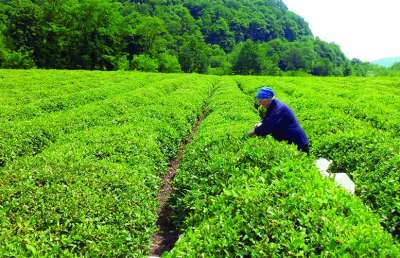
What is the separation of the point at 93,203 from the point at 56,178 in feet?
5.19

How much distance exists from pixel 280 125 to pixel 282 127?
9 centimetres

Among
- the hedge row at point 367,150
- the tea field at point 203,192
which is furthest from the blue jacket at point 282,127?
the hedge row at point 367,150

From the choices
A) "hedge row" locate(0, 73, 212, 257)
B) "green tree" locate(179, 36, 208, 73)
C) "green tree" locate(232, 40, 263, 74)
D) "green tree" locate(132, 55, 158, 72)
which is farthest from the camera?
"green tree" locate(232, 40, 263, 74)

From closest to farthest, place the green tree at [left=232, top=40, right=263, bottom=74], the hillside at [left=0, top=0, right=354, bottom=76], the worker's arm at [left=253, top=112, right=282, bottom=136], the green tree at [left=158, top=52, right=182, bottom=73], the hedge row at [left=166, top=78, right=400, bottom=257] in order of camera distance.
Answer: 1. the hedge row at [left=166, top=78, right=400, bottom=257]
2. the worker's arm at [left=253, top=112, right=282, bottom=136]
3. the hillside at [left=0, top=0, right=354, bottom=76]
4. the green tree at [left=158, top=52, right=182, bottom=73]
5. the green tree at [left=232, top=40, right=263, bottom=74]

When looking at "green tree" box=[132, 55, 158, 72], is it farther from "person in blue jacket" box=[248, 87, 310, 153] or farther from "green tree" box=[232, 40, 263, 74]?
"person in blue jacket" box=[248, 87, 310, 153]

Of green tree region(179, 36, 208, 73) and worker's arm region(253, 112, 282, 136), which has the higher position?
worker's arm region(253, 112, 282, 136)

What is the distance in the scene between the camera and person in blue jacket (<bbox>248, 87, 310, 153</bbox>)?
10.3 m

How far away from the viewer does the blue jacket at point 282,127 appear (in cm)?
1030

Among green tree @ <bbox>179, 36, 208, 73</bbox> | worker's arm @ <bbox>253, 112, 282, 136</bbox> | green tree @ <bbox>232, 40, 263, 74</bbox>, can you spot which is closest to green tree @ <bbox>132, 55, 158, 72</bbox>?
green tree @ <bbox>179, 36, 208, 73</bbox>

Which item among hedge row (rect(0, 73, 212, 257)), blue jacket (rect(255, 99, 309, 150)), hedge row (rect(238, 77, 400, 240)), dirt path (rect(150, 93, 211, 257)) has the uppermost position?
blue jacket (rect(255, 99, 309, 150))

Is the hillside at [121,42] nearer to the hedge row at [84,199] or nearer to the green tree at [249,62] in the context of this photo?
the green tree at [249,62]

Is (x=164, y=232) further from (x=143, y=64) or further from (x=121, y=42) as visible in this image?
(x=121, y=42)

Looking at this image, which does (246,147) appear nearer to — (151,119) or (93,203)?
(93,203)

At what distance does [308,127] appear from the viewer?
14828 millimetres
